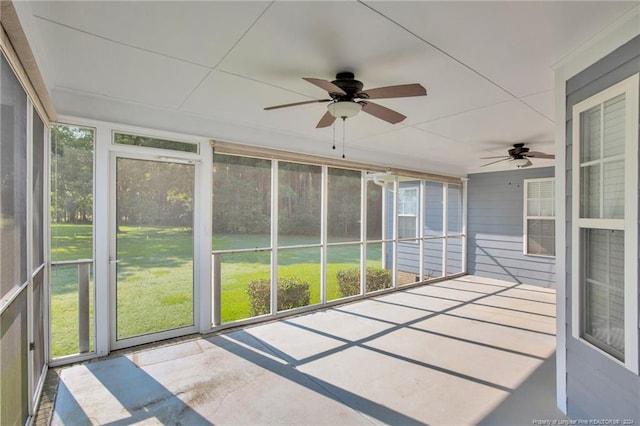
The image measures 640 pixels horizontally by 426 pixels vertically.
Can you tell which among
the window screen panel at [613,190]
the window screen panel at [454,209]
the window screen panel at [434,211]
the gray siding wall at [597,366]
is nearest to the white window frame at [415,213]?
the window screen panel at [434,211]

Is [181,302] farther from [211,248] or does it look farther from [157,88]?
[157,88]

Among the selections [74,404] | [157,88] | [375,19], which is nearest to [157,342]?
[74,404]

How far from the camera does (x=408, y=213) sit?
22.7ft

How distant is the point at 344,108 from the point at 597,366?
97.2 inches

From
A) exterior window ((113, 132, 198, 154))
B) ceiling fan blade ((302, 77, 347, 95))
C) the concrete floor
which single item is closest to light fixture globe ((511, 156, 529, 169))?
the concrete floor

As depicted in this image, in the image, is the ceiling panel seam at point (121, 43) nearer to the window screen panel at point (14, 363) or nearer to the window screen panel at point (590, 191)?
the window screen panel at point (14, 363)

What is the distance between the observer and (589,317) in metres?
2.11

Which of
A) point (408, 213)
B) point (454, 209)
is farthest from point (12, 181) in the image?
point (454, 209)

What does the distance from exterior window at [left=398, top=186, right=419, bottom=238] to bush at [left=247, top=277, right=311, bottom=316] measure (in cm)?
292

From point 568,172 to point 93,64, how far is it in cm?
356

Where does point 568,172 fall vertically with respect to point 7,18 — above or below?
below

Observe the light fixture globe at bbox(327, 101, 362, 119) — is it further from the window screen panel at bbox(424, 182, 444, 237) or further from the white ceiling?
the window screen panel at bbox(424, 182, 444, 237)

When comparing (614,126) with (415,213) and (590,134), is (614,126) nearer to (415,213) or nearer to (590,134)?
(590,134)

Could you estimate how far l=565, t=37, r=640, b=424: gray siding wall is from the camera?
5.82ft
